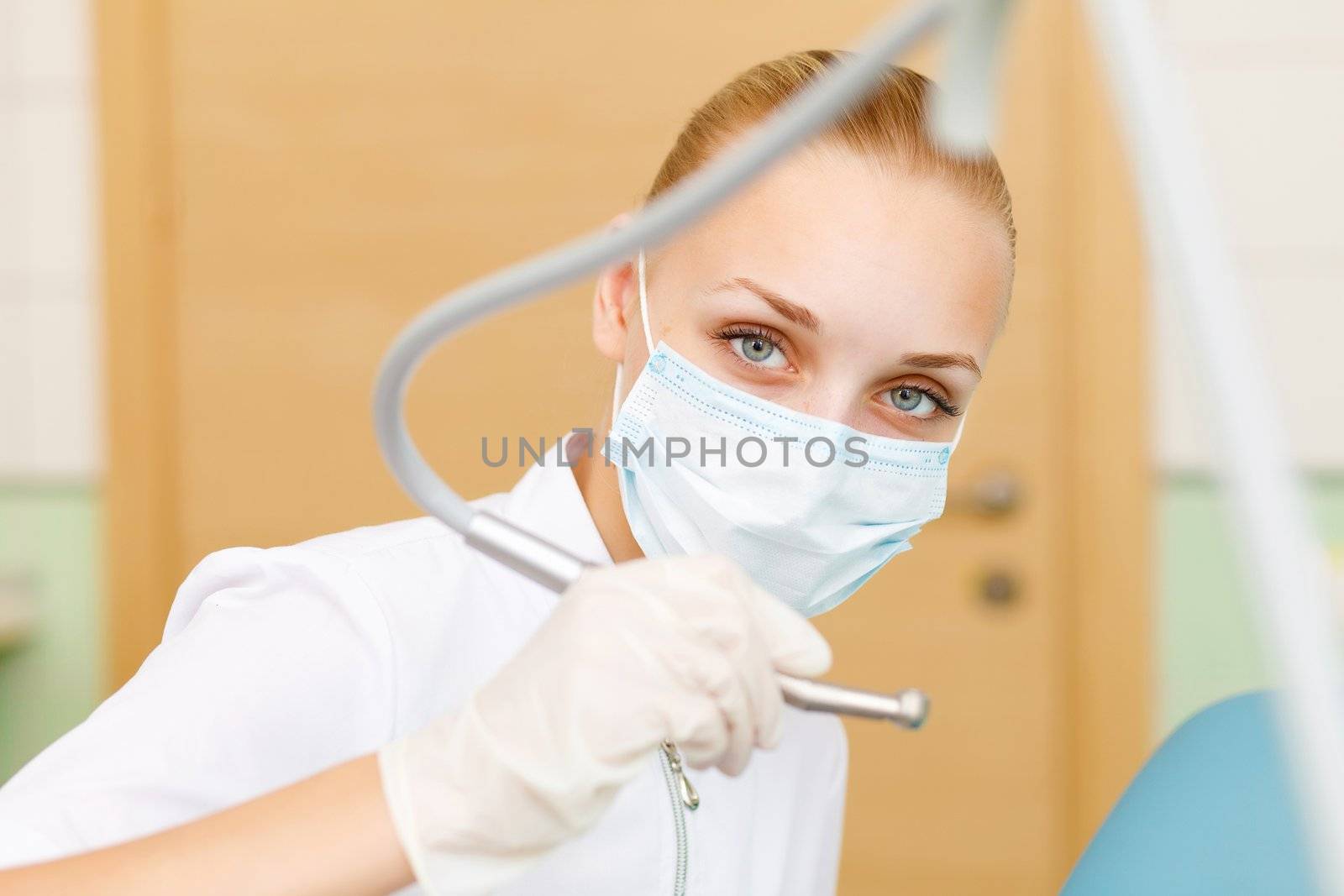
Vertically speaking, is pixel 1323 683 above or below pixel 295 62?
below

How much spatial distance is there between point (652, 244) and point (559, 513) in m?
0.47

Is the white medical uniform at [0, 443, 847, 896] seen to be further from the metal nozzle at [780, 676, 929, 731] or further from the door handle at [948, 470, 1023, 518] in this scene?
the door handle at [948, 470, 1023, 518]

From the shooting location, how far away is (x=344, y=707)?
720mm

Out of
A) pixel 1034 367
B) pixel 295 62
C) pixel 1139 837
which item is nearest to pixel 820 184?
pixel 1139 837

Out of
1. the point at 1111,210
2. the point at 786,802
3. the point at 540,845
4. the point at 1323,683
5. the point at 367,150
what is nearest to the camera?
the point at 1323,683

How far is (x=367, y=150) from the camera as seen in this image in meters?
1.84

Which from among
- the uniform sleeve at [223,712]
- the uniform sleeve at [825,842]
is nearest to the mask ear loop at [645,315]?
the uniform sleeve at [223,712]

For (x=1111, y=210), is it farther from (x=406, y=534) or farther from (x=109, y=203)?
(x=109, y=203)

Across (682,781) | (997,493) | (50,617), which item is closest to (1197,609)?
(997,493)

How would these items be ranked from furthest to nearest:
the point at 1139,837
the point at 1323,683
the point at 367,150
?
the point at 367,150, the point at 1139,837, the point at 1323,683

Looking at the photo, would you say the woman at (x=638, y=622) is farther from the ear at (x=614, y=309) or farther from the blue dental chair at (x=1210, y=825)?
the blue dental chair at (x=1210, y=825)

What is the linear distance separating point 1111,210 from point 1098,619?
526 mm

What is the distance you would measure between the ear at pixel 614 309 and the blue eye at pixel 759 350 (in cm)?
12

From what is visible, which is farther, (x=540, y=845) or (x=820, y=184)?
(x=820, y=184)
